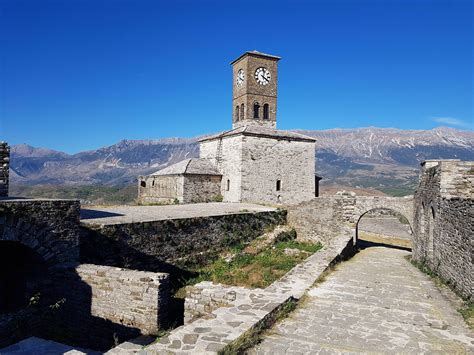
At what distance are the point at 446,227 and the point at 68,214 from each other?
10.1 m

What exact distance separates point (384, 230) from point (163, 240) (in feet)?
61.8

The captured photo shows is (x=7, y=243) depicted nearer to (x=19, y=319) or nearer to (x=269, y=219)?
(x=19, y=319)

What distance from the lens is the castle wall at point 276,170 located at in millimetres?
26594

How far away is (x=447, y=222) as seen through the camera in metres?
10.3

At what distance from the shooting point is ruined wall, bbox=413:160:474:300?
28.0 ft

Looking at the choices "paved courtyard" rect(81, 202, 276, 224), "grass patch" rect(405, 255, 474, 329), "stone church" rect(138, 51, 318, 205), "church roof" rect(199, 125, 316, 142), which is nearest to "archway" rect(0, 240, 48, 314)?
"paved courtyard" rect(81, 202, 276, 224)

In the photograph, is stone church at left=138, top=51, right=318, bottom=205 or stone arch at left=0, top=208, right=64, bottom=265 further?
stone church at left=138, top=51, right=318, bottom=205

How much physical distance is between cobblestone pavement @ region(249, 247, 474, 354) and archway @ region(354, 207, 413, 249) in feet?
42.9

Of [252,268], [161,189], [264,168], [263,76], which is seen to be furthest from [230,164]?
[252,268]

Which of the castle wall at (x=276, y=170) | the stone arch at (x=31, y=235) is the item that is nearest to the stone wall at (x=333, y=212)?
the castle wall at (x=276, y=170)

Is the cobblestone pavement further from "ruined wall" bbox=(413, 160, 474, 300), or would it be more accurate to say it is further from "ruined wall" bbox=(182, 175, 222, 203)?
"ruined wall" bbox=(182, 175, 222, 203)

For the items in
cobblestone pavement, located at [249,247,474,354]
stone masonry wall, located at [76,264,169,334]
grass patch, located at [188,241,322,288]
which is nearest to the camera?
cobblestone pavement, located at [249,247,474,354]

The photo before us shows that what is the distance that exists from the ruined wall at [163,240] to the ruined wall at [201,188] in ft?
30.5

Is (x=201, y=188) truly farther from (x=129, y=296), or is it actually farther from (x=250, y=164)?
(x=129, y=296)
